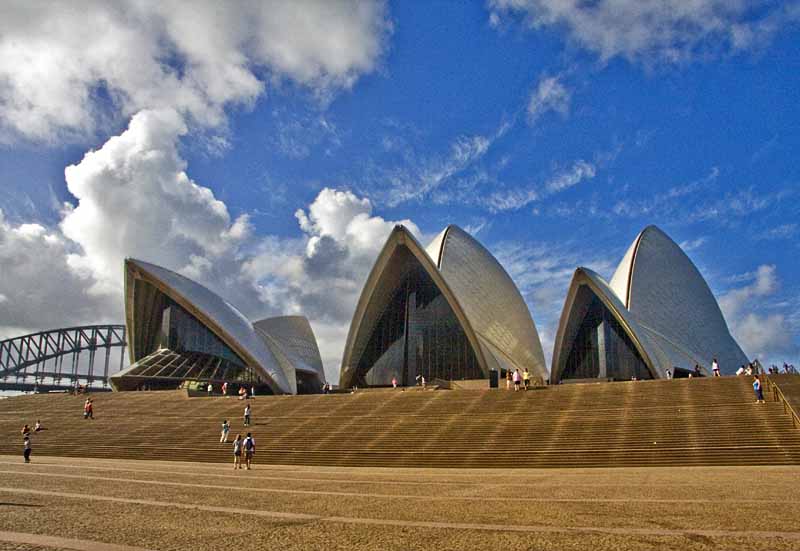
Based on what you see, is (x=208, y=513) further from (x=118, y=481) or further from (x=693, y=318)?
(x=693, y=318)

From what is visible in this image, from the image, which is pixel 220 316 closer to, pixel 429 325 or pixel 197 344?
pixel 197 344

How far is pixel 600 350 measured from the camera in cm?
3734

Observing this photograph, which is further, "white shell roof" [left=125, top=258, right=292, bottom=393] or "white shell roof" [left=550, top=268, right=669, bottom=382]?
"white shell roof" [left=125, top=258, right=292, bottom=393]

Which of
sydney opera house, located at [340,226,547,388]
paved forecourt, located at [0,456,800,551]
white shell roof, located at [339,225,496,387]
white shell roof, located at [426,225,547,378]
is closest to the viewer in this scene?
paved forecourt, located at [0,456,800,551]

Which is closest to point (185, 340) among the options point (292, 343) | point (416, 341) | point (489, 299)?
point (292, 343)

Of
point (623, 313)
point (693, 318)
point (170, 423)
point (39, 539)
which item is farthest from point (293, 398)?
point (693, 318)

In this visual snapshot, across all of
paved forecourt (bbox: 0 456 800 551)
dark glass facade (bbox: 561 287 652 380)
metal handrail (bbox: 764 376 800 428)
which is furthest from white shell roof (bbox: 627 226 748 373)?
paved forecourt (bbox: 0 456 800 551)

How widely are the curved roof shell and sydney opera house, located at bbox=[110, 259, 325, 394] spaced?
261cm

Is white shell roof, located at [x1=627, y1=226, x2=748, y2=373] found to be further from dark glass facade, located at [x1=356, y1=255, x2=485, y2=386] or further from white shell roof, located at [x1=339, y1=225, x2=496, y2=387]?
dark glass facade, located at [x1=356, y1=255, x2=485, y2=386]

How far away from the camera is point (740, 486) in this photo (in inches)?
404

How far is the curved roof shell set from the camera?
49.2m

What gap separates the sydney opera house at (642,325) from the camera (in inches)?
1407

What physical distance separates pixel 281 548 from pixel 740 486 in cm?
772

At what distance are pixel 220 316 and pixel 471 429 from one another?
2733cm
